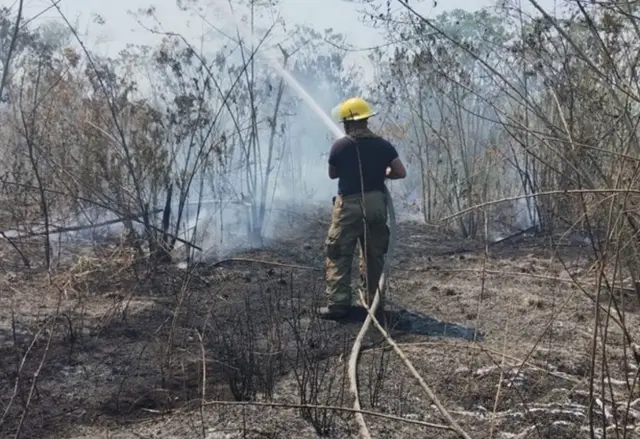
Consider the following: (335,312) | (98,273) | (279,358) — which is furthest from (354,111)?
(98,273)

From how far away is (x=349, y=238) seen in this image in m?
5.72

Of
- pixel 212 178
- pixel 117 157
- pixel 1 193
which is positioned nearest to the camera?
pixel 117 157

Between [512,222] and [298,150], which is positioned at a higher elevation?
[298,150]

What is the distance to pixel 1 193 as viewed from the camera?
8.01 metres

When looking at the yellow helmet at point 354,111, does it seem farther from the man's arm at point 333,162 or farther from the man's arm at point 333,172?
the man's arm at point 333,172

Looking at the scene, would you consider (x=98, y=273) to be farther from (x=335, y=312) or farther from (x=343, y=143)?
(x=343, y=143)

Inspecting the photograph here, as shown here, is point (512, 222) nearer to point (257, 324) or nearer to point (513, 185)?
point (513, 185)

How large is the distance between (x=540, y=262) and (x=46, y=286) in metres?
5.55

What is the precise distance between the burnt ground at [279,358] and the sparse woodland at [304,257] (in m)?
0.02

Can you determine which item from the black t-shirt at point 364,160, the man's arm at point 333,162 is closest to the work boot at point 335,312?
the black t-shirt at point 364,160

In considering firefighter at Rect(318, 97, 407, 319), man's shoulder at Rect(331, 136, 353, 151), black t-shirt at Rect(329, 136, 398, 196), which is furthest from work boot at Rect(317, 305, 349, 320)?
man's shoulder at Rect(331, 136, 353, 151)

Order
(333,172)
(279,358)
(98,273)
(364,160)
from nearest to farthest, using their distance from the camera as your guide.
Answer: (279,358)
(364,160)
(333,172)
(98,273)

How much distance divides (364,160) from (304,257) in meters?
3.51

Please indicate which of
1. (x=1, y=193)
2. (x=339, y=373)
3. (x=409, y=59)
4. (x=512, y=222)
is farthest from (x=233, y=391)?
(x=512, y=222)
